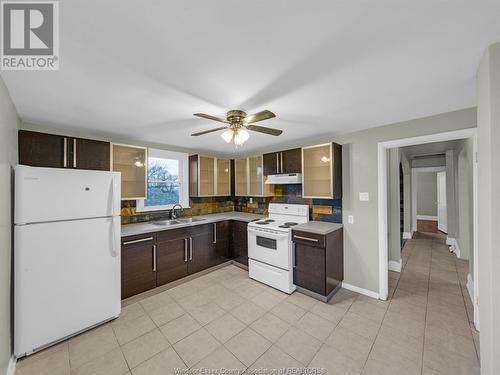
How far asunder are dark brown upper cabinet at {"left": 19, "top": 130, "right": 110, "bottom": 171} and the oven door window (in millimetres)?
2332

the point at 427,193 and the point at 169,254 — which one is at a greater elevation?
the point at 427,193

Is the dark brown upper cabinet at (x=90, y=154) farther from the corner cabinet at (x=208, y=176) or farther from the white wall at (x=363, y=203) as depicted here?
the white wall at (x=363, y=203)

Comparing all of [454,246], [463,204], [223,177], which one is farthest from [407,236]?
[223,177]

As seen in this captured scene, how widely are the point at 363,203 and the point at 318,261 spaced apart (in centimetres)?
101

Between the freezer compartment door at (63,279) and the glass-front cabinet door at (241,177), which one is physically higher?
the glass-front cabinet door at (241,177)

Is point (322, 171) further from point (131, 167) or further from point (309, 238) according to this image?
point (131, 167)

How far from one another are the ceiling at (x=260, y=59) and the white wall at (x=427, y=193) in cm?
681

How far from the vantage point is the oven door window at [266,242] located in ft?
9.58

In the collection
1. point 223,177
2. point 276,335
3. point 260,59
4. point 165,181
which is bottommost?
point 276,335

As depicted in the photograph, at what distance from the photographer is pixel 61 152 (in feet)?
7.55

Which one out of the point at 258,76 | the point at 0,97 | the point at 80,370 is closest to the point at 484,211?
the point at 258,76

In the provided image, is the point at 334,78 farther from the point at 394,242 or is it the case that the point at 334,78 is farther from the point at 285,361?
the point at 394,242

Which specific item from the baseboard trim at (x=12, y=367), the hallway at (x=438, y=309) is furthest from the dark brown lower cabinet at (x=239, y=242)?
the baseboard trim at (x=12, y=367)

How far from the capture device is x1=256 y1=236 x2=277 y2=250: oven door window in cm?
292
